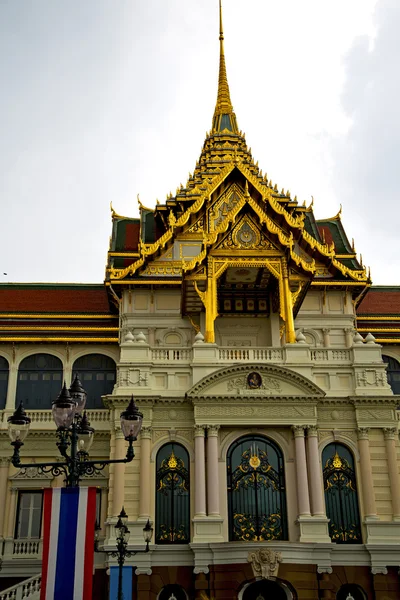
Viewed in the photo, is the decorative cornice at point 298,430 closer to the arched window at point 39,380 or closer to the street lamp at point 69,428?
the street lamp at point 69,428

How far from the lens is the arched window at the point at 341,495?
78.2ft

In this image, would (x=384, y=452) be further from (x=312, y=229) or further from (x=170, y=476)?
(x=312, y=229)

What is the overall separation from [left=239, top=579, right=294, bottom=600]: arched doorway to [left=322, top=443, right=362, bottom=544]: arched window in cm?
250

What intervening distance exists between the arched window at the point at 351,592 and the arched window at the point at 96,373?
12569 millimetres

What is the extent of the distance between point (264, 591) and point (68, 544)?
11.0 m

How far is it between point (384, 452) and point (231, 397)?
5.49m

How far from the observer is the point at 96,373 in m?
31.5

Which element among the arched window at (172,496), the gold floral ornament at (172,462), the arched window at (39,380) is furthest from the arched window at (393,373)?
the arched window at (39,380)

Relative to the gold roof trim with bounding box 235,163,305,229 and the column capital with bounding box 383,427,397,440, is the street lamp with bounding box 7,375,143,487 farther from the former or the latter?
the gold roof trim with bounding box 235,163,305,229

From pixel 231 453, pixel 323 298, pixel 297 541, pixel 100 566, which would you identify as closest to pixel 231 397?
pixel 231 453

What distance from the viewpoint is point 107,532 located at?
915 inches

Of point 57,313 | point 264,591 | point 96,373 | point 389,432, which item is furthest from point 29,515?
point 389,432

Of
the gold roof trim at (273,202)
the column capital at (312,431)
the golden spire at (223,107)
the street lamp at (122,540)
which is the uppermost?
the golden spire at (223,107)

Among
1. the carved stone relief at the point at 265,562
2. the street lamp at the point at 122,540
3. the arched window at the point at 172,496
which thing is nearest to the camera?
the street lamp at the point at 122,540
